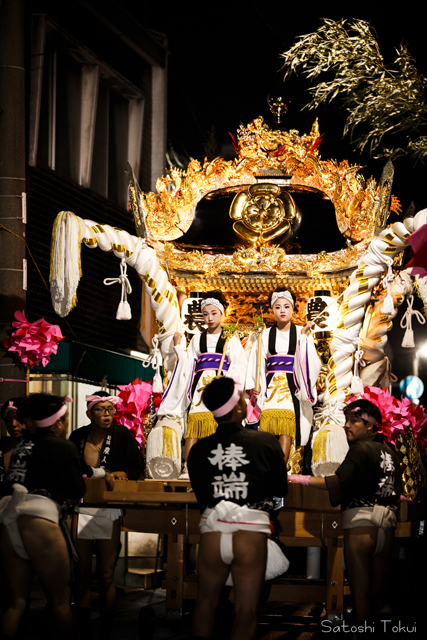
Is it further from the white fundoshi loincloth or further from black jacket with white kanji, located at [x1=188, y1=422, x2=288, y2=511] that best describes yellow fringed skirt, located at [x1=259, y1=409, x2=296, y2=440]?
black jacket with white kanji, located at [x1=188, y1=422, x2=288, y2=511]

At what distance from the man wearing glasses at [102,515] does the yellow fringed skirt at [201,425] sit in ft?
3.65

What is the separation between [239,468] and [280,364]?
331cm

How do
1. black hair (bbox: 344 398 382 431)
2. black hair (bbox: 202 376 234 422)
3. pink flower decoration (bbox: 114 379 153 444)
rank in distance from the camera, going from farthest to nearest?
pink flower decoration (bbox: 114 379 153 444) < black hair (bbox: 344 398 382 431) < black hair (bbox: 202 376 234 422)

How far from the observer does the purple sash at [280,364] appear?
7.99m

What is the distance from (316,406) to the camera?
8.45 m

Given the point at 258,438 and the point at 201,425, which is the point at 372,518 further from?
the point at 201,425

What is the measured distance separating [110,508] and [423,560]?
3296 millimetres

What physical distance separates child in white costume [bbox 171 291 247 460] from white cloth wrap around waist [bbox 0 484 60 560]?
117 inches

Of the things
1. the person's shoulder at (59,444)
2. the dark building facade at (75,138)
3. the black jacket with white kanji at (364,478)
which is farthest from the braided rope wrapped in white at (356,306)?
the dark building facade at (75,138)

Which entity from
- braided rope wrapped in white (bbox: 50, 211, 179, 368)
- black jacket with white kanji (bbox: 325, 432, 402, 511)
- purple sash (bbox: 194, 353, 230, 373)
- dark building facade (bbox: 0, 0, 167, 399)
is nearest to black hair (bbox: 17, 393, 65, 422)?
black jacket with white kanji (bbox: 325, 432, 402, 511)

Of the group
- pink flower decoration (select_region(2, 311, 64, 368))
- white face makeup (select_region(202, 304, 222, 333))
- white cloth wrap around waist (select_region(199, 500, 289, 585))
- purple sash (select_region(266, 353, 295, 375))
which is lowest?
white cloth wrap around waist (select_region(199, 500, 289, 585))

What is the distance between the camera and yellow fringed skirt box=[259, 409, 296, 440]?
25.5 feet

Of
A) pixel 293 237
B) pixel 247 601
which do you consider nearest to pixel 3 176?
pixel 293 237

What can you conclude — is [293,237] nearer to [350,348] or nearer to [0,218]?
[350,348]
